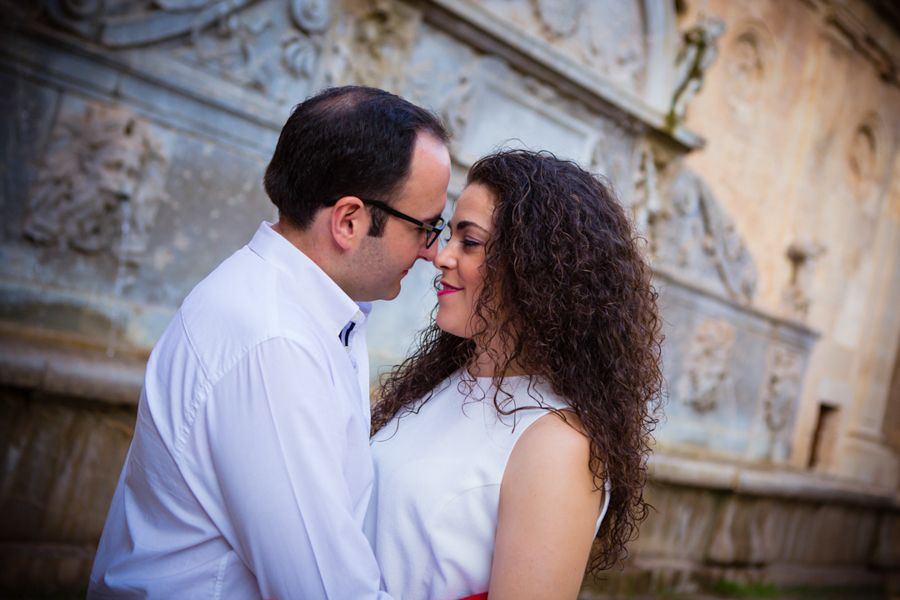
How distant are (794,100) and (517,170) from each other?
28.2ft

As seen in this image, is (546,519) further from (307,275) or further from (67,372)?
(67,372)

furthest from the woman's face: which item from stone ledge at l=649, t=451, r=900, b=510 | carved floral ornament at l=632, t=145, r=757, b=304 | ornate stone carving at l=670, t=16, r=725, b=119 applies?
ornate stone carving at l=670, t=16, r=725, b=119

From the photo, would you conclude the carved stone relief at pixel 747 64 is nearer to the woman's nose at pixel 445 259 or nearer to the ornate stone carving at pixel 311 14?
the ornate stone carving at pixel 311 14

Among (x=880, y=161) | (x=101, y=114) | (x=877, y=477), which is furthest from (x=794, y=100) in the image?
(x=101, y=114)

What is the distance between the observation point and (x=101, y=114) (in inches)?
147

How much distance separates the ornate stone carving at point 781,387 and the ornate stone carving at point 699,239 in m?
1.02

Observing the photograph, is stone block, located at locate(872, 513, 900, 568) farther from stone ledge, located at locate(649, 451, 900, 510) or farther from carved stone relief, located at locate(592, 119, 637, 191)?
carved stone relief, located at locate(592, 119, 637, 191)

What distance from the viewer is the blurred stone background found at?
346 cm

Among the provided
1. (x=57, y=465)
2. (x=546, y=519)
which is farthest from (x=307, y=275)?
(x=57, y=465)

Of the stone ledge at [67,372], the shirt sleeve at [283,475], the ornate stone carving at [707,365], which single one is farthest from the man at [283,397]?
the ornate stone carving at [707,365]

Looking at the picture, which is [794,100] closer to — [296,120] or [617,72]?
[617,72]

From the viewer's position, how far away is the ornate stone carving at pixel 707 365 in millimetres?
7312

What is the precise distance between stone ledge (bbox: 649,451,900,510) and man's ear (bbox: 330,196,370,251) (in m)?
3.35

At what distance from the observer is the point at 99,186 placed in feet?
12.5
